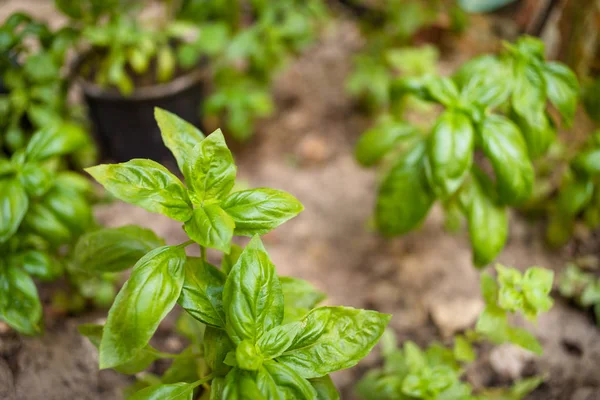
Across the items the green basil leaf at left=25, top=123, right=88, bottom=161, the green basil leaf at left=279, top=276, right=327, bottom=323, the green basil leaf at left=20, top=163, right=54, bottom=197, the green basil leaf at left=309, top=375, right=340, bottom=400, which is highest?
the green basil leaf at left=25, top=123, right=88, bottom=161

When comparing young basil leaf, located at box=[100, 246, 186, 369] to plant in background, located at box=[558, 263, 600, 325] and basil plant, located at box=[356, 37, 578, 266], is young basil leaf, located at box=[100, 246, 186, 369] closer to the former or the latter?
basil plant, located at box=[356, 37, 578, 266]

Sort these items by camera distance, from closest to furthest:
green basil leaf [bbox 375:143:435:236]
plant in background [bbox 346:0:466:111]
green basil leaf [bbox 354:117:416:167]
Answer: green basil leaf [bbox 375:143:435:236] < green basil leaf [bbox 354:117:416:167] < plant in background [bbox 346:0:466:111]

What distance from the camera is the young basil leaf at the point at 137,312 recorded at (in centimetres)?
86

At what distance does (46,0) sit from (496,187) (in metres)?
3.01

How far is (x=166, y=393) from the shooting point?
0.95m

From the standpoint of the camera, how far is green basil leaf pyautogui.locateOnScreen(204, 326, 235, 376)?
0.96 metres

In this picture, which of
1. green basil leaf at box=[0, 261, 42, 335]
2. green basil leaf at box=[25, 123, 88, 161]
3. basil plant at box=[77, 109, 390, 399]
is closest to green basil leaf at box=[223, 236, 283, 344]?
basil plant at box=[77, 109, 390, 399]

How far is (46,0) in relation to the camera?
3215mm

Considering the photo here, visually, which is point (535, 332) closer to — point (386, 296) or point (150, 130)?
point (386, 296)

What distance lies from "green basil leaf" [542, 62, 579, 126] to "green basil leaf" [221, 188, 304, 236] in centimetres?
90

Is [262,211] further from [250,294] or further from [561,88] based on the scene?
[561,88]

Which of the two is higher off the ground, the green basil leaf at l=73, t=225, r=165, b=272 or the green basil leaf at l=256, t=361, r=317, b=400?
the green basil leaf at l=73, t=225, r=165, b=272

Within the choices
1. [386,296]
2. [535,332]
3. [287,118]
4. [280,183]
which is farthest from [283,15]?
Answer: [535,332]

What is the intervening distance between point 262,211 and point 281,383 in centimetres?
30
